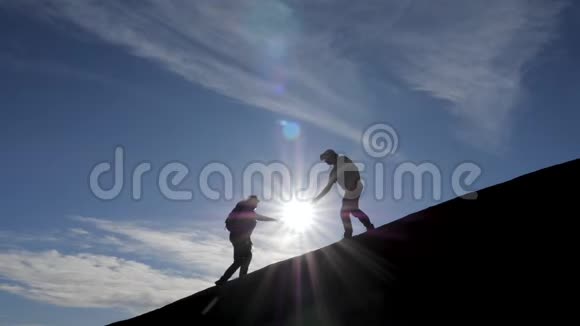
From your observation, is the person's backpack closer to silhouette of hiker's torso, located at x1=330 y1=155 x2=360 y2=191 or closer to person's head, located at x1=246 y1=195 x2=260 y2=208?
person's head, located at x1=246 y1=195 x2=260 y2=208

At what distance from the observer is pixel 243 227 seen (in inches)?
550

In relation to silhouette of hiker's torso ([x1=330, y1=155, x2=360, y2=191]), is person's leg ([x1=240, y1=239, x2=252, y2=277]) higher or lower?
lower

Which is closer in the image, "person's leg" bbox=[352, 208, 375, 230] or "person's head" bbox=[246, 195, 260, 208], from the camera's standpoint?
"person's leg" bbox=[352, 208, 375, 230]

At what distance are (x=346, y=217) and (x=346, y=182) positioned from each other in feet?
3.16

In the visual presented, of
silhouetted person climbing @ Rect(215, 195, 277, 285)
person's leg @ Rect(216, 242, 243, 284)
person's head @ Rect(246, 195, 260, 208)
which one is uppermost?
person's head @ Rect(246, 195, 260, 208)

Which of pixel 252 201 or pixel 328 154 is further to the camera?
pixel 252 201

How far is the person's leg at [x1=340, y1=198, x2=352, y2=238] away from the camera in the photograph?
1295 cm

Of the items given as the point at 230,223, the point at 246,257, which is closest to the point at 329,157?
the point at 230,223

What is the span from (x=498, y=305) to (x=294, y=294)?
4683 mm

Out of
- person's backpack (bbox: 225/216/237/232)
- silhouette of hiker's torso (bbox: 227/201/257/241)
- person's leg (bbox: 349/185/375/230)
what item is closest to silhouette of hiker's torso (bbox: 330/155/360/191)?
person's leg (bbox: 349/185/375/230)

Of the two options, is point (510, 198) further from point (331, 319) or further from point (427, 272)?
point (331, 319)

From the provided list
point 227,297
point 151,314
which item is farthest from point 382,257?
point 151,314

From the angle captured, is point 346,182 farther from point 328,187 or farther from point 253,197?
point 253,197

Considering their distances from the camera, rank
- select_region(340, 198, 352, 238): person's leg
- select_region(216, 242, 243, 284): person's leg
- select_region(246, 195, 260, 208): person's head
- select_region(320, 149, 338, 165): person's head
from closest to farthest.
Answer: select_region(320, 149, 338, 165): person's head < select_region(340, 198, 352, 238): person's leg < select_region(246, 195, 260, 208): person's head < select_region(216, 242, 243, 284): person's leg
